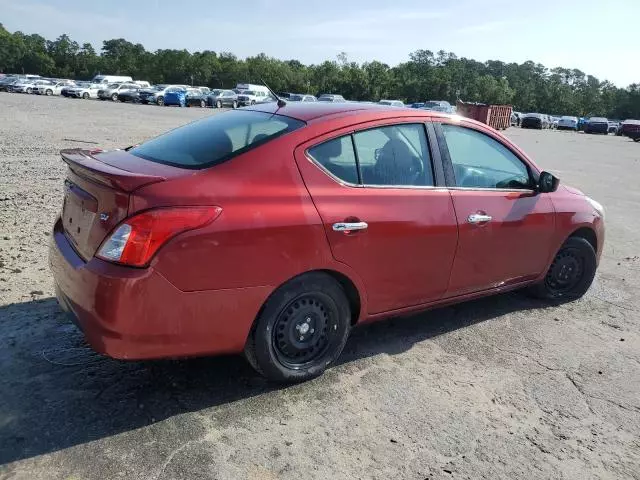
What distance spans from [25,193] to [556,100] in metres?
101

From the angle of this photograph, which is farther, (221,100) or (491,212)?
(221,100)

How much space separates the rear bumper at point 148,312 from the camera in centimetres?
269

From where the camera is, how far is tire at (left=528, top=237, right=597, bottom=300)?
4.99 metres

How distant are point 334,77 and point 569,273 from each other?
8912 cm

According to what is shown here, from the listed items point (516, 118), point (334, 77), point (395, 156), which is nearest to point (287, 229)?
point (395, 156)

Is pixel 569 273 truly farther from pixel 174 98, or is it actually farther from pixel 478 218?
pixel 174 98

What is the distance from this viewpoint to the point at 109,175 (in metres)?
2.89

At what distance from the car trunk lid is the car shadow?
31.9 inches

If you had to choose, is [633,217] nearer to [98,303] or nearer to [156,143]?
[156,143]

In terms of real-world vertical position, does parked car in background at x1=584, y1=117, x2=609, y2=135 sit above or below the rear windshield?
above

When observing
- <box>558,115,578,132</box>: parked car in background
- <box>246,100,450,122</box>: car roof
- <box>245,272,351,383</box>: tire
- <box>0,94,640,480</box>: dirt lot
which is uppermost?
<box>558,115,578,132</box>: parked car in background

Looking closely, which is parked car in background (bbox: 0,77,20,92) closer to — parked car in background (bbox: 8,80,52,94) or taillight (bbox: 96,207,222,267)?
parked car in background (bbox: 8,80,52,94)

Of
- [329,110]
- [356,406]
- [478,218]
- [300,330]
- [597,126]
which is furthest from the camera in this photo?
[597,126]

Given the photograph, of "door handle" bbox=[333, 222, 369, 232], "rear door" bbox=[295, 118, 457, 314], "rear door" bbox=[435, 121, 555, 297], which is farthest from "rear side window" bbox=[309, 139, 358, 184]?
"rear door" bbox=[435, 121, 555, 297]
